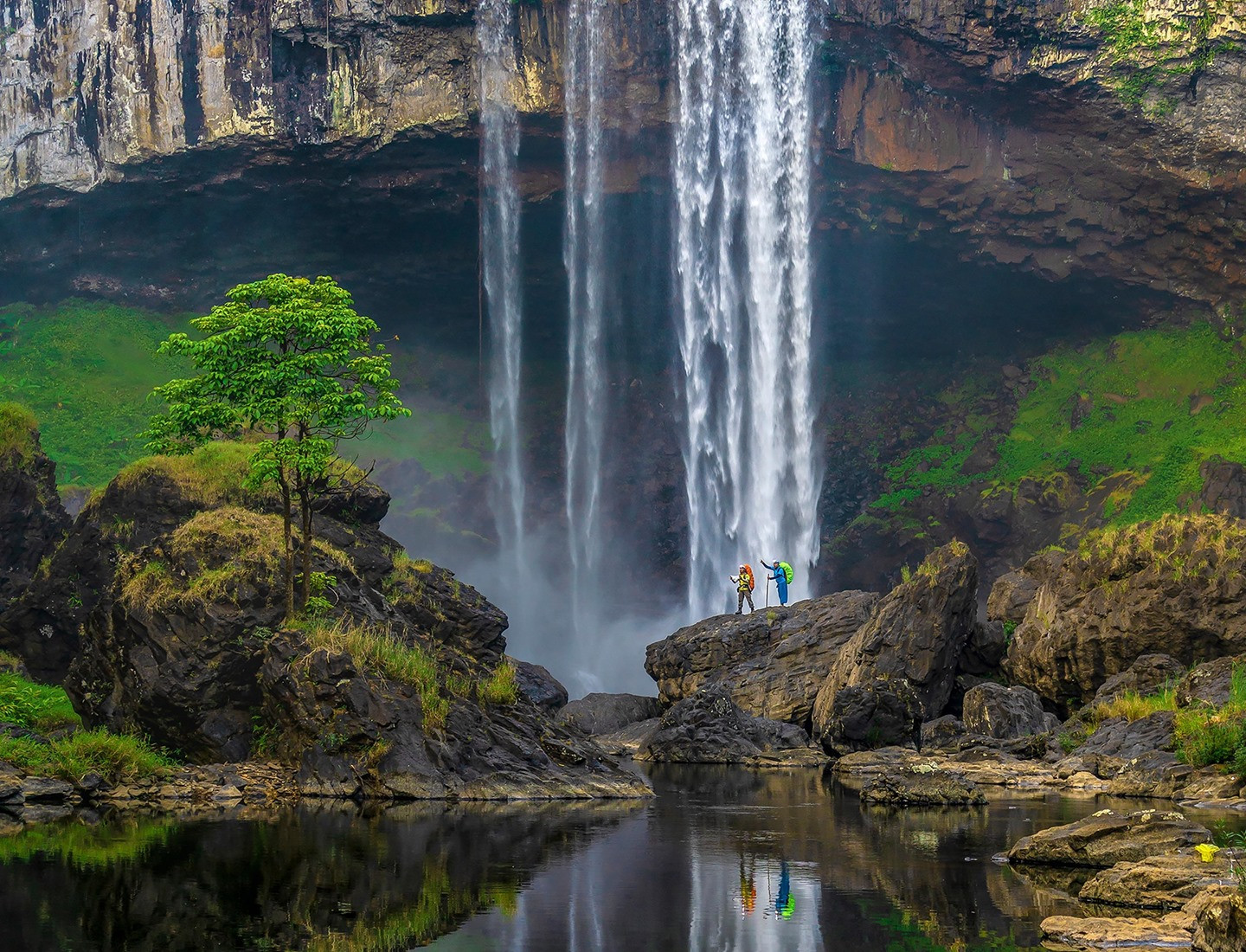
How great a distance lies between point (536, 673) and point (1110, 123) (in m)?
34.9

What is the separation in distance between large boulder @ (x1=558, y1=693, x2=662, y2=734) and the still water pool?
20375 millimetres

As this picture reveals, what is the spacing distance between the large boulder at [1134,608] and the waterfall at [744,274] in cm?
2233

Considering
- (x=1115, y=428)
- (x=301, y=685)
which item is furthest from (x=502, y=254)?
(x=301, y=685)

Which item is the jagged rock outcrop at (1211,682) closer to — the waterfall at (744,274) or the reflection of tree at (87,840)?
the reflection of tree at (87,840)

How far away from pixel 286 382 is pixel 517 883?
13.6 meters

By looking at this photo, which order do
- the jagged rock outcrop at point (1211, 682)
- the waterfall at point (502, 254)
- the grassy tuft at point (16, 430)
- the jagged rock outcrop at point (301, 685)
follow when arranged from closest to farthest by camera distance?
1. the jagged rock outcrop at point (301, 685)
2. the jagged rock outcrop at point (1211, 682)
3. the grassy tuft at point (16, 430)
4. the waterfall at point (502, 254)

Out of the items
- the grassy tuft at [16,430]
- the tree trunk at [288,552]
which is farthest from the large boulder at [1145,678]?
the grassy tuft at [16,430]

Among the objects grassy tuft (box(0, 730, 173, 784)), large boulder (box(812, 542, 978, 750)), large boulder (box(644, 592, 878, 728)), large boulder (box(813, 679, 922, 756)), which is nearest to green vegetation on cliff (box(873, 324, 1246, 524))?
large boulder (box(644, 592, 878, 728))

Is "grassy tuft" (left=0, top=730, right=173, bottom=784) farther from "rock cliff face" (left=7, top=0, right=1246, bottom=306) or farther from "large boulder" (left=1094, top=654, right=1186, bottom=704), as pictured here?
"rock cliff face" (left=7, top=0, right=1246, bottom=306)

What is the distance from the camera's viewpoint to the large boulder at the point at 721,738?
103ft

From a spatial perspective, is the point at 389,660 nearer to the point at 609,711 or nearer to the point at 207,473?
the point at 207,473

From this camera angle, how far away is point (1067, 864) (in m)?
14.9

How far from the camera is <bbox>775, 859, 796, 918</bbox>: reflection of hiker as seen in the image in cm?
1206

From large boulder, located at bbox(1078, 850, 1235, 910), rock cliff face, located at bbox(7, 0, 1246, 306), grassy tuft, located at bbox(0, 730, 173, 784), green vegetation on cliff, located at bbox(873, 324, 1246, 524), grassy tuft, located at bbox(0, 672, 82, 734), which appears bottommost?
large boulder, located at bbox(1078, 850, 1235, 910)
